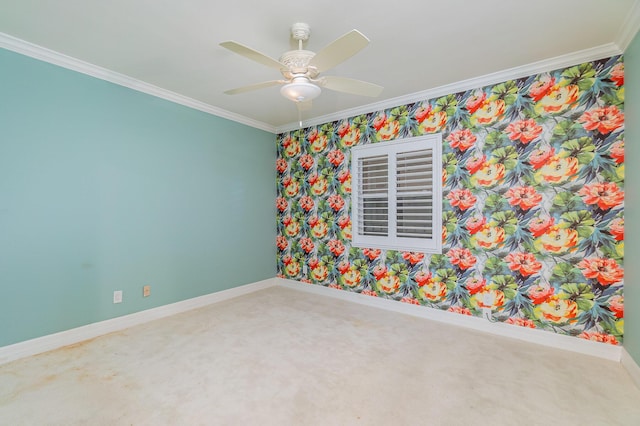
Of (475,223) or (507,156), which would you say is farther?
(475,223)

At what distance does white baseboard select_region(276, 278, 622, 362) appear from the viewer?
2.40 meters

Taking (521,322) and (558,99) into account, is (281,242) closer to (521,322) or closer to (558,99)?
(521,322)

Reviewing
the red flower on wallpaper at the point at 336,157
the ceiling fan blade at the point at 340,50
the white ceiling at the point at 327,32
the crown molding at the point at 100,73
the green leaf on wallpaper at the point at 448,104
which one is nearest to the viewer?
the ceiling fan blade at the point at 340,50

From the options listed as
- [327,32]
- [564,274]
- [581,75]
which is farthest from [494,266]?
[327,32]

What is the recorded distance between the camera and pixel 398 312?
347 cm

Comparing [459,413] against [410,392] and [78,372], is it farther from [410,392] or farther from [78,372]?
[78,372]

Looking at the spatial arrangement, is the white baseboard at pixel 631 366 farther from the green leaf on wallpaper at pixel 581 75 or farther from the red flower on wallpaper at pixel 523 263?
the green leaf on wallpaper at pixel 581 75

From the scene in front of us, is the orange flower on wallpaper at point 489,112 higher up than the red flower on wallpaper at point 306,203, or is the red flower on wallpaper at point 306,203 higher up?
the orange flower on wallpaper at point 489,112

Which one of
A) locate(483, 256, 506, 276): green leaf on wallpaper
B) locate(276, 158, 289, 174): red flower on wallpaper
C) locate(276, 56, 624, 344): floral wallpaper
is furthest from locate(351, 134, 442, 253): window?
locate(276, 158, 289, 174): red flower on wallpaper

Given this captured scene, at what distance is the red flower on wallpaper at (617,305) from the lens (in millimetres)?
2330

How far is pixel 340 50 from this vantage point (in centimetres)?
165

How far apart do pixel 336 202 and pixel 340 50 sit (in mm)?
2558

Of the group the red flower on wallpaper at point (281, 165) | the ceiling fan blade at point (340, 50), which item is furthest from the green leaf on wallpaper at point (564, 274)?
the red flower on wallpaper at point (281, 165)

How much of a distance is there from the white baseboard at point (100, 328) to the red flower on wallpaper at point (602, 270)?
3858 millimetres
